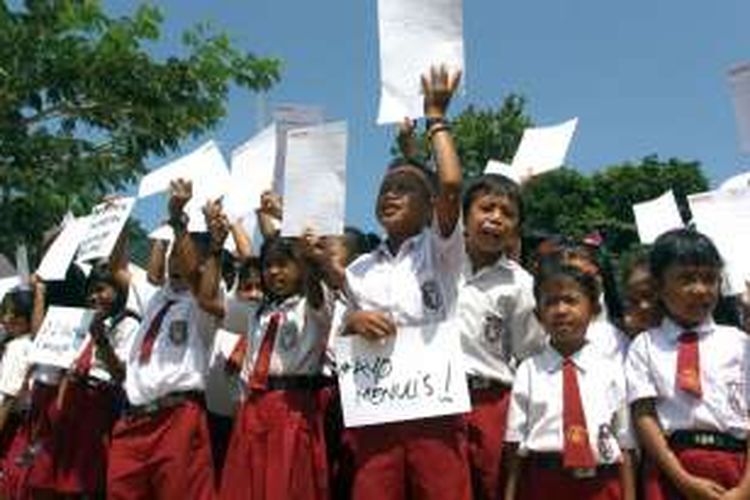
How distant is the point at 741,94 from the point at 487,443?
1547 millimetres

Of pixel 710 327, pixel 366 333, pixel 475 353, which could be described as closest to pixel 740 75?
pixel 710 327

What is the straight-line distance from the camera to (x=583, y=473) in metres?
3.69

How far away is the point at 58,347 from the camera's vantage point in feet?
18.6

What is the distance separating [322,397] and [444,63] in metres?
1.43

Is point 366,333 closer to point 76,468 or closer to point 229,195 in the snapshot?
point 229,195

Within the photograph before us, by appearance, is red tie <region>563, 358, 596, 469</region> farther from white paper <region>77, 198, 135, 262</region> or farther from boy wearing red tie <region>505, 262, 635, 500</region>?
white paper <region>77, 198, 135, 262</region>

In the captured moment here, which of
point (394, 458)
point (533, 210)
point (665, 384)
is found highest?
point (533, 210)

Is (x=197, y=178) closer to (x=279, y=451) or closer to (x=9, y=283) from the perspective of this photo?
(x=279, y=451)

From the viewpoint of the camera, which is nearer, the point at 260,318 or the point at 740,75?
the point at 740,75

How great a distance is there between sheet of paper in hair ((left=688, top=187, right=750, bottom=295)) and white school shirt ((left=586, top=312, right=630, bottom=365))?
427 millimetres

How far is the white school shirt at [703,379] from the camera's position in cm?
361

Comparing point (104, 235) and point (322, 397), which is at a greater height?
point (104, 235)

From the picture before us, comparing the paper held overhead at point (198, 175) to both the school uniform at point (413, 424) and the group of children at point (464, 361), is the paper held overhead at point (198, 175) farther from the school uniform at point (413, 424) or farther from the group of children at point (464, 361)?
the school uniform at point (413, 424)

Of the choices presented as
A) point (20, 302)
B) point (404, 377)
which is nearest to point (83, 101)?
point (20, 302)
